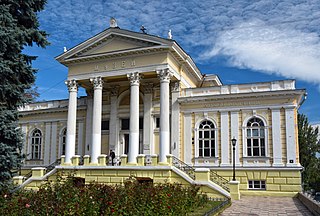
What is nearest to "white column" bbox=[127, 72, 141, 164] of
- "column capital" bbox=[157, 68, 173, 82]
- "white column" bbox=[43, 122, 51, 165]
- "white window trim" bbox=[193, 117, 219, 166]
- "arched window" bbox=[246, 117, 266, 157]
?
"column capital" bbox=[157, 68, 173, 82]

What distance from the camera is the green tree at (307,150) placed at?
32.2 metres

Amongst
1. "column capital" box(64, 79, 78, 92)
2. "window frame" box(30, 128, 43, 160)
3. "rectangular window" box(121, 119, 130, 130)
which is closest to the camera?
"column capital" box(64, 79, 78, 92)

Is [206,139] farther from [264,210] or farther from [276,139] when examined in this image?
[264,210]

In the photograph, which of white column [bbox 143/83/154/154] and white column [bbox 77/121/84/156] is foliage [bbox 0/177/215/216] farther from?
white column [bbox 77/121/84/156]

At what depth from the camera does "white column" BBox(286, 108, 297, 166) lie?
2077cm

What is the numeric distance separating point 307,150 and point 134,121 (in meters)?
19.5

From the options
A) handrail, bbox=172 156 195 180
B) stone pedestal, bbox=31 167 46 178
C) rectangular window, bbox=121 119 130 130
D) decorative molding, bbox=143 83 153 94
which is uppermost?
decorative molding, bbox=143 83 153 94

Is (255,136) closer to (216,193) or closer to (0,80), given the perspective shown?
(216,193)

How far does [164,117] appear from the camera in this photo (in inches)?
842

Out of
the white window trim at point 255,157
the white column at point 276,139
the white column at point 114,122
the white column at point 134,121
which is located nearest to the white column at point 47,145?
the white column at point 114,122

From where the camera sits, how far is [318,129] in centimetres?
3681

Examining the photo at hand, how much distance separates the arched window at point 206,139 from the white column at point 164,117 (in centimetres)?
292

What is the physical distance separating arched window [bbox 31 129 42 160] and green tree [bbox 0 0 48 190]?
598 inches

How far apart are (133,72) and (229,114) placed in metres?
6.86
